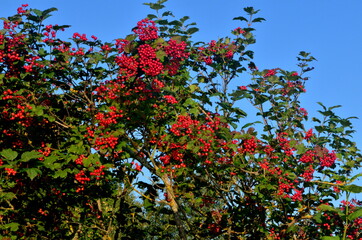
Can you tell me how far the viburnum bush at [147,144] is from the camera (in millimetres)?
A: 10398

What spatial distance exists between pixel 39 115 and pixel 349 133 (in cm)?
777

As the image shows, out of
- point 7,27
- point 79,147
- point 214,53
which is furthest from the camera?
point 214,53

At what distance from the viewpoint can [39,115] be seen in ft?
33.4

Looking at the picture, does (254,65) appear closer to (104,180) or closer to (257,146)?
(257,146)

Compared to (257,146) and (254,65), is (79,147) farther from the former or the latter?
(254,65)

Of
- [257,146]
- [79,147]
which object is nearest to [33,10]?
[79,147]

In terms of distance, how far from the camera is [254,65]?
13.2 metres

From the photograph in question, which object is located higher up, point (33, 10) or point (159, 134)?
point (33, 10)

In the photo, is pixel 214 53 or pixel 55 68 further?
pixel 214 53

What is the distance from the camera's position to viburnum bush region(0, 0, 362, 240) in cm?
1040

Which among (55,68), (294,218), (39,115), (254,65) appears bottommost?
(294,218)

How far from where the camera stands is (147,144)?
11133 millimetres

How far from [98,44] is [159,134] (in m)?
2.61

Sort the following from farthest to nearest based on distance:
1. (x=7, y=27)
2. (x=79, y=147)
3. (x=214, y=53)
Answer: (x=214, y=53), (x=7, y=27), (x=79, y=147)
